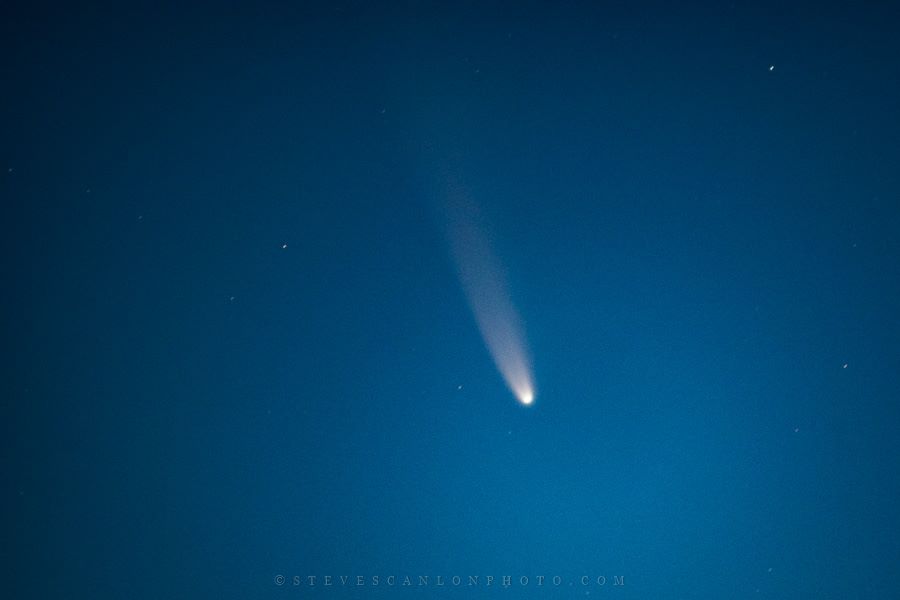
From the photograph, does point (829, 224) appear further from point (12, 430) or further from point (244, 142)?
point (12, 430)

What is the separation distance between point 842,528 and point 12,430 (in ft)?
7.35

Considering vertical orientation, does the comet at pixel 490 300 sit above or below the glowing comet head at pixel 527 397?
above

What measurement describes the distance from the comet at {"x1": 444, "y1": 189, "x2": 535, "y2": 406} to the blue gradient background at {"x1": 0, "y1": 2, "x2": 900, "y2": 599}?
35mm

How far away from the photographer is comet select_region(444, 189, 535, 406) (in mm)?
1994

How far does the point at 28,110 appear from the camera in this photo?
201 cm

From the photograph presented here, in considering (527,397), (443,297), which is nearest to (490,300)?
(443,297)

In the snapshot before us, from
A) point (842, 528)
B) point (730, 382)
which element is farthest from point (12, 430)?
point (842, 528)

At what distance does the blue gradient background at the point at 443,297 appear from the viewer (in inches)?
78.2

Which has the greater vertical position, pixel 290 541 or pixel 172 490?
pixel 172 490

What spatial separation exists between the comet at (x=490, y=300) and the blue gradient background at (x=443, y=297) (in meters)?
0.03

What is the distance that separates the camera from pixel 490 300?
6.54 ft

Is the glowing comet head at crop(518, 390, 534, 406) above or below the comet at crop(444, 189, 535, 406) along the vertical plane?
below

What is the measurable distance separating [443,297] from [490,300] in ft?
0.41

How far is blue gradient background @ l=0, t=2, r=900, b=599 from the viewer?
1986mm
